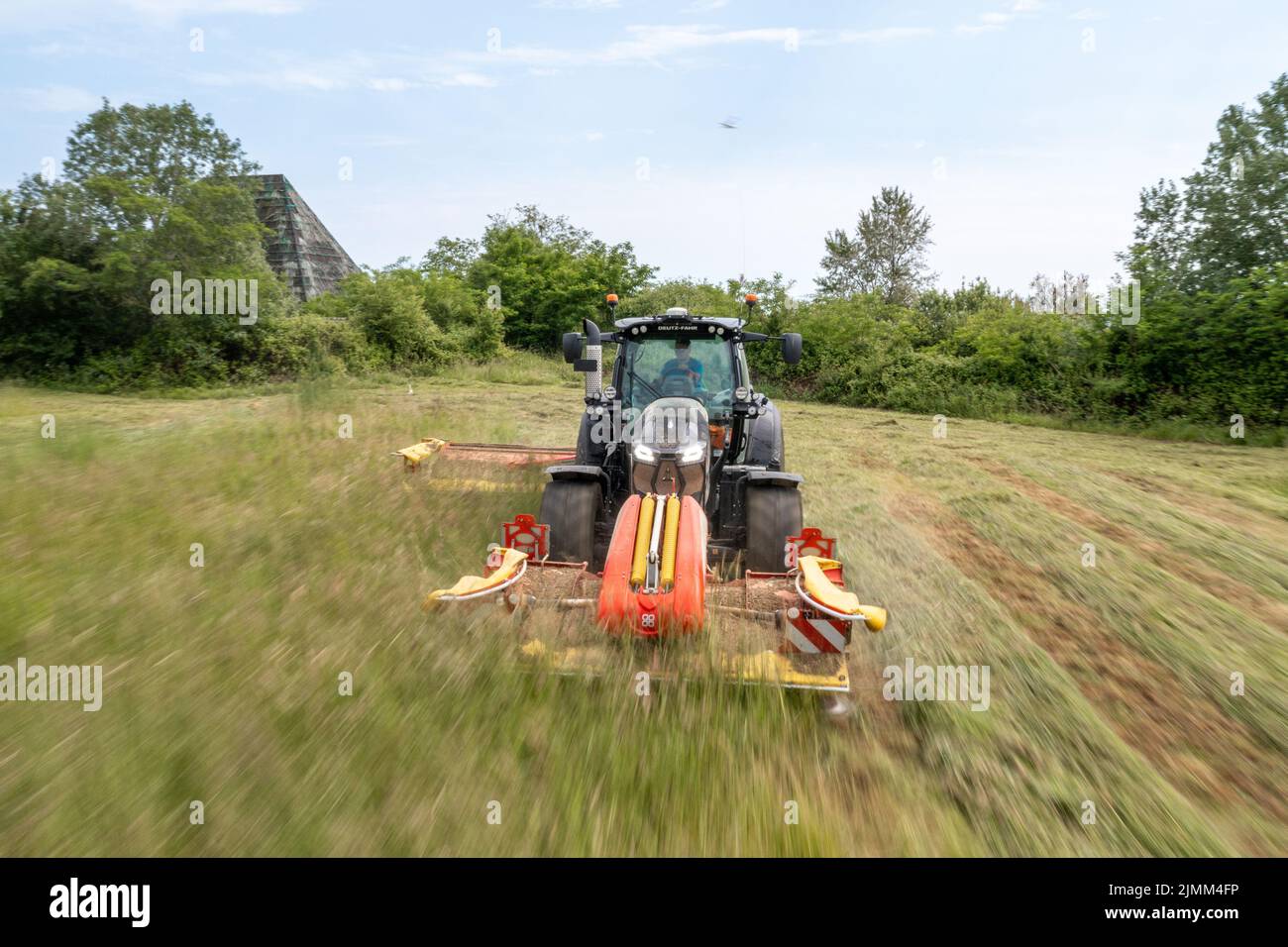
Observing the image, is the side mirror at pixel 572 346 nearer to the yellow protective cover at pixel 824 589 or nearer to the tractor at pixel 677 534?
the tractor at pixel 677 534

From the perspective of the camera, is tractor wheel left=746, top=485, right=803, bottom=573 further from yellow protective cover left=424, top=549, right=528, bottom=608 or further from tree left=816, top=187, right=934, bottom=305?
tree left=816, top=187, right=934, bottom=305

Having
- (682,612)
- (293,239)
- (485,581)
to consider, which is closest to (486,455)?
(485,581)


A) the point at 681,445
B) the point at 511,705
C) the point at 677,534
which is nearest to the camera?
the point at 511,705

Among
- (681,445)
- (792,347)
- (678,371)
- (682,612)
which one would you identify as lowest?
(682,612)

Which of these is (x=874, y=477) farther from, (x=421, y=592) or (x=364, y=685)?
(x=364, y=685)

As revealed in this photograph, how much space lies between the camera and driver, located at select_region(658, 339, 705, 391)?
5.86 meters

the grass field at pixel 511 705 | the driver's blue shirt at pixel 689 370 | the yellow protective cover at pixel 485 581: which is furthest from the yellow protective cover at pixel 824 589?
the driver's blue shirt at pixel 689 370

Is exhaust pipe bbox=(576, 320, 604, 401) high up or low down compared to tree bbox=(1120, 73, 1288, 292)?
down

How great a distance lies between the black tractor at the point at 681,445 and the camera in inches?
184

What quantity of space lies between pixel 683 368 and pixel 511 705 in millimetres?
3259

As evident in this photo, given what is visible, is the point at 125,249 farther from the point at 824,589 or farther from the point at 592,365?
the point at 824,589

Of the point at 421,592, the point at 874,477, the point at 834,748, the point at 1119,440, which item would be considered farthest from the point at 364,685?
the point at 1119,440

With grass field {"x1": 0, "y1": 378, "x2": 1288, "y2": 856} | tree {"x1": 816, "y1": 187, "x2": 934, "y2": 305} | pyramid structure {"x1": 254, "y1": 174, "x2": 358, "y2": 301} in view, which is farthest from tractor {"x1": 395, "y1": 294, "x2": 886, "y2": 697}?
tree {"x1": 816, "y1": 187, "x2": 934, "y2": 305}

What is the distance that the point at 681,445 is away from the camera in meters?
4.58
